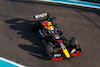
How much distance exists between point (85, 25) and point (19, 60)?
317 inches

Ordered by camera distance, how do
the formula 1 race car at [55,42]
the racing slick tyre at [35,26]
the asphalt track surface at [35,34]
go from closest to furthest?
the formula 1 race car at [55,42], the asphalt track surface at [35,34], the racing slick tyre at [35,26]

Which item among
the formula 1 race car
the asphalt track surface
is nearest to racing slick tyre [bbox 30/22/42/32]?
the formula 1 race car

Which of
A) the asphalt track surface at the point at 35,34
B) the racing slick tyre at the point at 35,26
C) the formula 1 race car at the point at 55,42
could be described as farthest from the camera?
the racing slick tyre at the point at 35,26

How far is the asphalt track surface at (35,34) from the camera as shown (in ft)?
34.8

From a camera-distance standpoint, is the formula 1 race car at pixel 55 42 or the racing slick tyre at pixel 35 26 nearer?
the formula 1 race car at pixel 55 42

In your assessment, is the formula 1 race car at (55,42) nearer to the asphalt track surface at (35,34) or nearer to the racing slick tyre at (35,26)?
the racing slick tyre at (35,26)

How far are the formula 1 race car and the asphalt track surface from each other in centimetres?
52

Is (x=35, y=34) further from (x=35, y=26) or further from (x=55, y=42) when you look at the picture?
(x=55, y=42)

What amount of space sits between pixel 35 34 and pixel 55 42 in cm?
286

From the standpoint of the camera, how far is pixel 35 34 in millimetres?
13312

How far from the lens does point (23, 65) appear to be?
33.2 feet

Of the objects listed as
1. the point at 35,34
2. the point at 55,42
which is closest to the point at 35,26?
the point at 35,34

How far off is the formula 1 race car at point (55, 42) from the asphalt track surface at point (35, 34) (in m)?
0.52

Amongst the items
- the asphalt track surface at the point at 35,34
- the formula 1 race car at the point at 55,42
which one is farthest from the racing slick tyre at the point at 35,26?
the asphalt track surface at the point at 35,34
